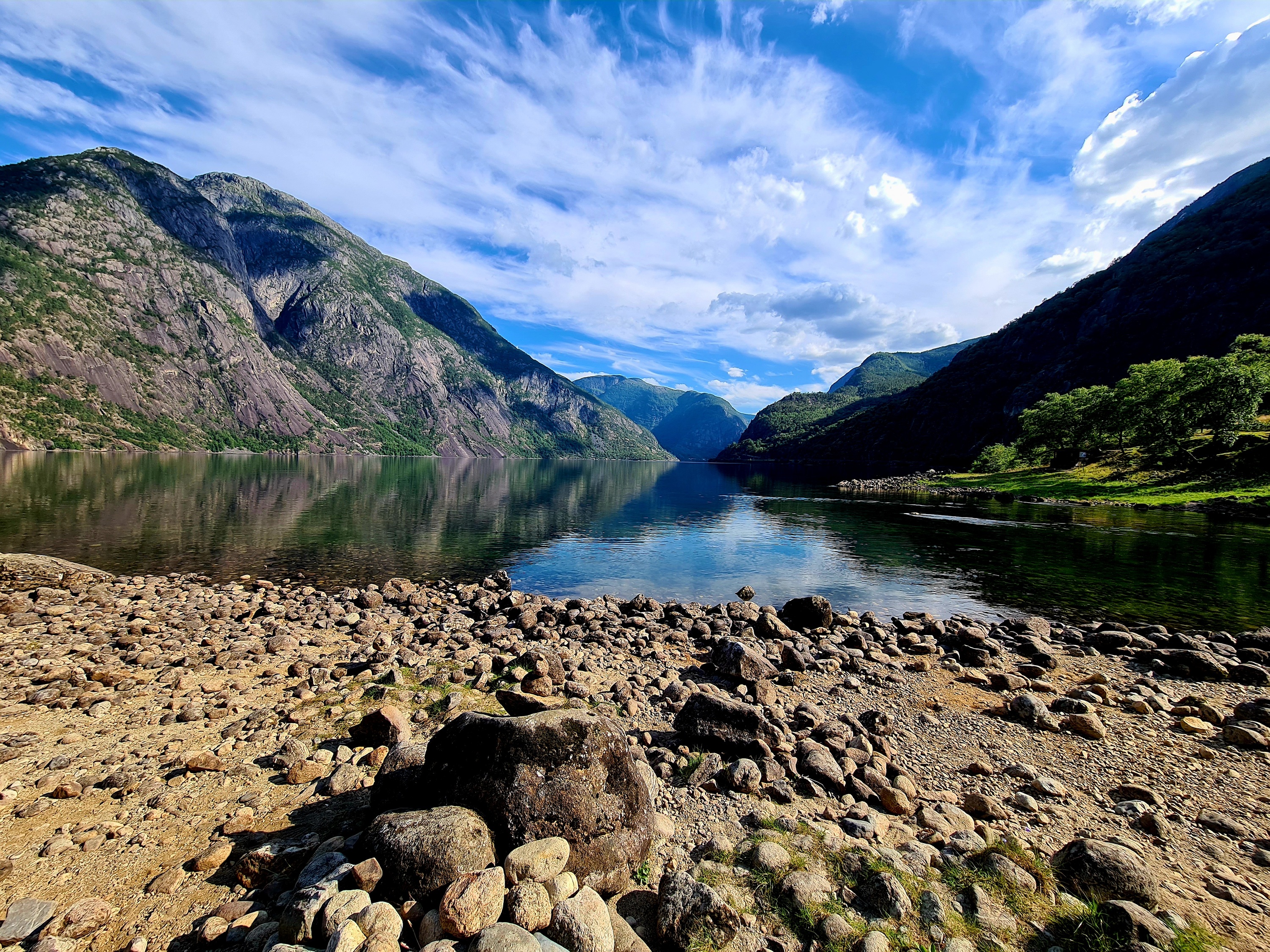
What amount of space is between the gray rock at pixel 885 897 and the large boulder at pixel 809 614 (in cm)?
1802

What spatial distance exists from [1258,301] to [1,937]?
929 ft

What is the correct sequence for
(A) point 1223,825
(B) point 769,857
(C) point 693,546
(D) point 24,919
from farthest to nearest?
(C) point 693,546 → (A) point 1223,825 → (B) point 769,857 → (D) point 24,919

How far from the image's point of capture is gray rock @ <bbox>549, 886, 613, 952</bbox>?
642 cm

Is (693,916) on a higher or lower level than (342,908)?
lower

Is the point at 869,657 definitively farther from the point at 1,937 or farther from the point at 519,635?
the point at 1,937

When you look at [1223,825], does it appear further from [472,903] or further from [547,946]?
[472,903]

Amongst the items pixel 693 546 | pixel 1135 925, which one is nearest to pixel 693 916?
pixel 1135 925

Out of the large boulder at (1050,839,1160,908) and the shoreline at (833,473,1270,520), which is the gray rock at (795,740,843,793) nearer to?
the large boulder at (1050,839,1160,908)

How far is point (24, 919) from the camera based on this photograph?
6.66 meters

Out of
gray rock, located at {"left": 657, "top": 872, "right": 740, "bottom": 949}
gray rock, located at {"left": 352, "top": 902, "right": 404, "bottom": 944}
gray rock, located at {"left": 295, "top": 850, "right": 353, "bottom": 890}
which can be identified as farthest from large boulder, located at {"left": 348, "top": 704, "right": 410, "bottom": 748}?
gray rock, located at {"left": 657, "top": 872, "right": 740, "bottom": 949}

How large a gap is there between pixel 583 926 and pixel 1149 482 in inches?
4514

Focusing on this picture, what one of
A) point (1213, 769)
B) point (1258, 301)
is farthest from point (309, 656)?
point (1258, 301)

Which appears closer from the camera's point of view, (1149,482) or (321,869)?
(321,869)

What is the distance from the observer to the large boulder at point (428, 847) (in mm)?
6906
